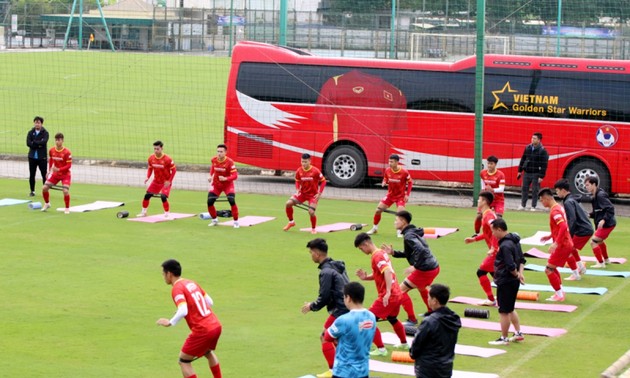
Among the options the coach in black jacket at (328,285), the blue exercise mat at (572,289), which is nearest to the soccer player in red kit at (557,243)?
the blue exercise mat at (572,289)

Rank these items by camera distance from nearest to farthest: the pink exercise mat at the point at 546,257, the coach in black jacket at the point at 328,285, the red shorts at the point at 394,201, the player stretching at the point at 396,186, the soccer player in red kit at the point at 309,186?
the coach in black jacket at the point at 328,285 < the pink exercise mat at the point at 546,257 < the player stretching at the point at 396,186 < the red shorts at the point at 394,201 < the soccer player in red kit at the point at 309,186

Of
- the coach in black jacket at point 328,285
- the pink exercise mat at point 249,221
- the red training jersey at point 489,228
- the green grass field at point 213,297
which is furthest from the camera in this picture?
the pink exercise mat at point 249,221

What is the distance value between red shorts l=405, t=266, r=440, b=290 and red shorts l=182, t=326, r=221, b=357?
439 centimetres

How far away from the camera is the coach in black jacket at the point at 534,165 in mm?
30234

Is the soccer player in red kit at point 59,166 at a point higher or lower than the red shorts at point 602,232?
higher

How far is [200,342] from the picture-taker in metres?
13.1

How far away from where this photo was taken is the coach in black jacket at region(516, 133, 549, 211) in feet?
99.2

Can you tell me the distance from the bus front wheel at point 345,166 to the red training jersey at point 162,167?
27.6ft

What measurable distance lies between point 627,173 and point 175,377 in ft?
69.3

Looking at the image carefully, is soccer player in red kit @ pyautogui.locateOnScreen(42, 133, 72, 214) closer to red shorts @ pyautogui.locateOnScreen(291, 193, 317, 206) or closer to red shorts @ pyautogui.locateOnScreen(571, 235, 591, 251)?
red shorts @ pyautogui.locateOnScreen(291, 193, 317, 206)

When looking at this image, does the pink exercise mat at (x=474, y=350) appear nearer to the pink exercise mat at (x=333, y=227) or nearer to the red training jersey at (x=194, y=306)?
the red training jersey at (x=194, y=306)

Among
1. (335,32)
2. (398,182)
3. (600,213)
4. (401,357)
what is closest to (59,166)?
(398,182)

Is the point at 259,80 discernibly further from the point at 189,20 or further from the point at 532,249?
the point at 189,20

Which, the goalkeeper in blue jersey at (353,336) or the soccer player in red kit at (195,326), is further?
the soccer player in red kit at (195,326)
